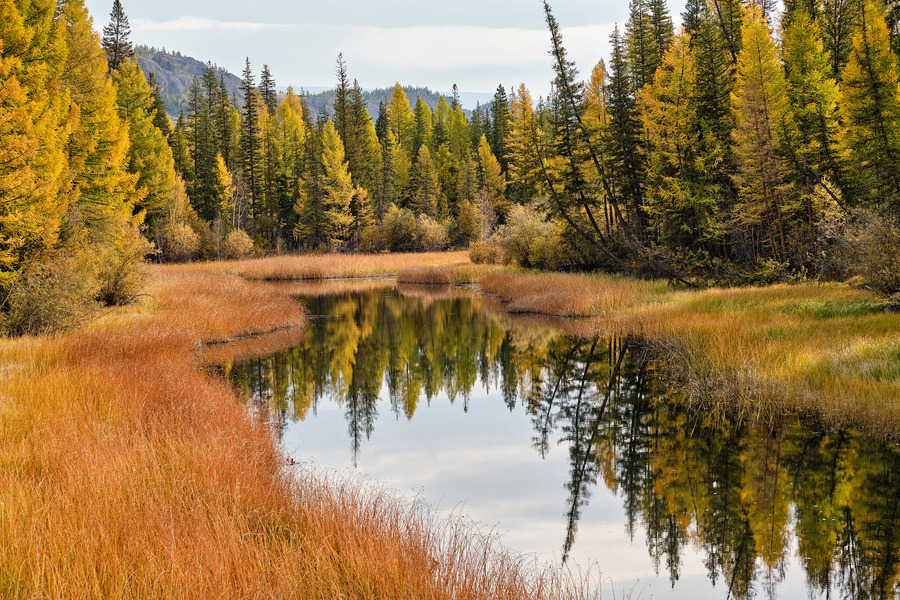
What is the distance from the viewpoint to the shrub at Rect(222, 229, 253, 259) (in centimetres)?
5069

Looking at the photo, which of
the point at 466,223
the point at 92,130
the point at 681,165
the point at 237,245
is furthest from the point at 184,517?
the point at 466,223

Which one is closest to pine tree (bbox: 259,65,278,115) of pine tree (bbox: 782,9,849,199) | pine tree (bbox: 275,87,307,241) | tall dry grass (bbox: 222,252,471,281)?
pine tree (bbox: 275,87,307,241)

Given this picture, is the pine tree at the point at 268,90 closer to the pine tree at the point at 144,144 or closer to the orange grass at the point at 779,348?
the pine tree at the point at 144,144

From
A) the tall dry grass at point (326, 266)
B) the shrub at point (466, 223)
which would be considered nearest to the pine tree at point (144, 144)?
the tall dry grass at point (326, 266)

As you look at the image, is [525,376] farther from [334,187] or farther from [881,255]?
[334,187]

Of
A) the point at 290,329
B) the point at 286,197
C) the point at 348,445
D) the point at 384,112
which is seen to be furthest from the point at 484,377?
the point at 384,112

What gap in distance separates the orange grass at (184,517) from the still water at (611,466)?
0.99 metres

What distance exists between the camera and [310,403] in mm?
12906

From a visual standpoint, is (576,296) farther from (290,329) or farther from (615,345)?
(290,329)

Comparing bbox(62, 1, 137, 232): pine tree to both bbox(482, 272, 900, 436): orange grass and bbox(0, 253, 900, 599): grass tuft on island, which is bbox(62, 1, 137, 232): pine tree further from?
bbox(482, 272, 900, 436): orange grass

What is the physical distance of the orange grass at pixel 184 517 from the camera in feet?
13.7

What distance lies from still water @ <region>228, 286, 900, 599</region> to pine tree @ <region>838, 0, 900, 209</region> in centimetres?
1064

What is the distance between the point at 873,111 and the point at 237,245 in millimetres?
43052

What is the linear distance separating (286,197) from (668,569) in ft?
207
